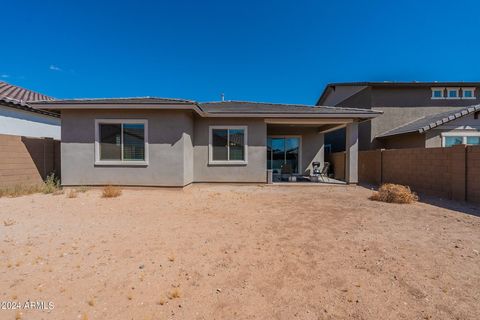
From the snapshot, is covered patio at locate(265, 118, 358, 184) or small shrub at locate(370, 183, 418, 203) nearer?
small shrub at locate(370, 183, 418, 203)

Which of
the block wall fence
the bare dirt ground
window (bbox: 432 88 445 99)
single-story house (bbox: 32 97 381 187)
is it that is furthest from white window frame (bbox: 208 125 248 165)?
window (bbox: 432 88 445 99)

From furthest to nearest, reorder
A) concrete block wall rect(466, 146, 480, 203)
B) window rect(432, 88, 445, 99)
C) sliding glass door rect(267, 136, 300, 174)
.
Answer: window rect(432, 88, 445, 99) < sliding glass door rect(267, 136, 300, 174) < concrete block wall rect(466, 146, 480, 203)

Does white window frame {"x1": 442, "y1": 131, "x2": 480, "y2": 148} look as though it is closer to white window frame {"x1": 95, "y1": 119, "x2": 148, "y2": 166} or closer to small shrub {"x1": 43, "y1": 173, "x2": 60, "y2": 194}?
white window frame {"x1": 95, "y1": 119, "x2": 148, "y2": 166}

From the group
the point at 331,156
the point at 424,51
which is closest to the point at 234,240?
the point at 331,156

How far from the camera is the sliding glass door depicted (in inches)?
567

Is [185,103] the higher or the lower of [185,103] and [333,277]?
the higher

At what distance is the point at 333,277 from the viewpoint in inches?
115

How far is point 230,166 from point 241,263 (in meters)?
7.51

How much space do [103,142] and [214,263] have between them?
816cm

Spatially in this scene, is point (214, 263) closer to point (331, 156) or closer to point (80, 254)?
point (80, 254)

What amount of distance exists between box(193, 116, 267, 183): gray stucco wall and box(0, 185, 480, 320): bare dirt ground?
4546mm

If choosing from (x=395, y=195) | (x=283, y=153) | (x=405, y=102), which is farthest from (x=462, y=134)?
(x=283, y=153)

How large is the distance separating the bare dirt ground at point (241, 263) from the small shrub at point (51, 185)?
2.54 meters

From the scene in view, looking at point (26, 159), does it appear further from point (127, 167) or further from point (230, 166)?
point (230, 166)
